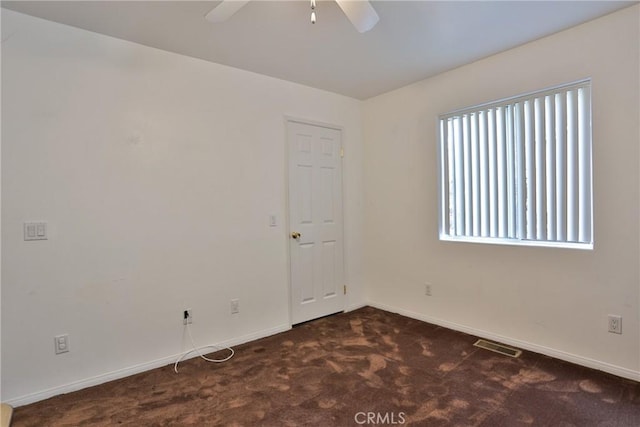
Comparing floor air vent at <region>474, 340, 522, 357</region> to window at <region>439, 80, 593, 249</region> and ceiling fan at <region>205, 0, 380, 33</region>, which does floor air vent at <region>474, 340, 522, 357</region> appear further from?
ceiling fan at <region>205, 0, 380, 33</region>

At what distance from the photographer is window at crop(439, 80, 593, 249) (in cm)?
251

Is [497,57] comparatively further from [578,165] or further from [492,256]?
[492,256]

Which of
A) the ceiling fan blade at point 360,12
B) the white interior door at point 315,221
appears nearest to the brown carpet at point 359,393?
the white interior door at point 315,221

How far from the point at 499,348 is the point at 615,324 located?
81 centimetres

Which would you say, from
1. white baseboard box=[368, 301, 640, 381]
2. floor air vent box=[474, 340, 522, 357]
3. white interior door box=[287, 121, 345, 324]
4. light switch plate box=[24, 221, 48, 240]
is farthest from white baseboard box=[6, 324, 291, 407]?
floor air vent box=[474, 340, 522, 357]

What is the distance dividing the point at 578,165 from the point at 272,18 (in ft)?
7.99

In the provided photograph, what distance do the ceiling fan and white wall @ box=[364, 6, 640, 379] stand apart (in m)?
1.65

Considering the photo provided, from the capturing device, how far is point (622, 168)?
2291 millimetres

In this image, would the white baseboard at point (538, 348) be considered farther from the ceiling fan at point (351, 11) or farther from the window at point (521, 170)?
the ceiling fan at point (351, 11)

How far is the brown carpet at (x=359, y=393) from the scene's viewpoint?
1954 millimetres

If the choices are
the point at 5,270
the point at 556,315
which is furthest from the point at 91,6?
the point at 556,315

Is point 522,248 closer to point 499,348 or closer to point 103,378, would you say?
point 499,348

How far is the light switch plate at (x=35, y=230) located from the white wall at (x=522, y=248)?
304cm

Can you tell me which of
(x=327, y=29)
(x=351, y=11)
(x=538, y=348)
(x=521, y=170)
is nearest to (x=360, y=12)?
(x=351, y=11)
